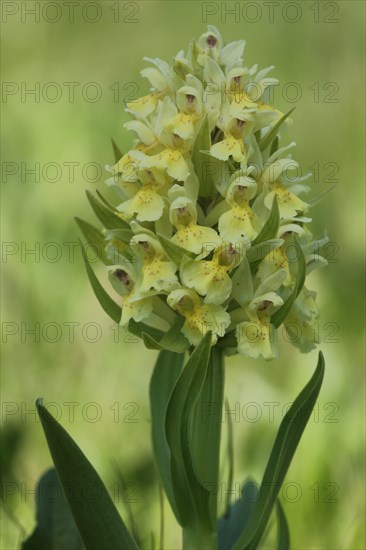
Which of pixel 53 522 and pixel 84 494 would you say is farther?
pixel 53 522

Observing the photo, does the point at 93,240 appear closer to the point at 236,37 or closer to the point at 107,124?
the point at 107,124

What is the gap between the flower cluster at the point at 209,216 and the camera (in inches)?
57.1

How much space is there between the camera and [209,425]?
5.06 feet

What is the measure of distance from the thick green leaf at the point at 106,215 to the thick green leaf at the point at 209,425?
0.28m

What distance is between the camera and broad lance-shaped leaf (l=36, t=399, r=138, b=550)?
4.60 ft

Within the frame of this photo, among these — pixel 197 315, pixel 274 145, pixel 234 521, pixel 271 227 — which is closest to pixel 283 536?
pixel 234 521

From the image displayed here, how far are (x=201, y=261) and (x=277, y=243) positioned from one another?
130 millimetres

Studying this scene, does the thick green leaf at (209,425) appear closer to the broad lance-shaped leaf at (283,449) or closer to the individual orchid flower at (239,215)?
the broad lance-shaped leaf at (283,449)

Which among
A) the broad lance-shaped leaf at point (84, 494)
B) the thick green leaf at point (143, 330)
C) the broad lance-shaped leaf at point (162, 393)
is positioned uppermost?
the thick green leaf at point (143, 330)

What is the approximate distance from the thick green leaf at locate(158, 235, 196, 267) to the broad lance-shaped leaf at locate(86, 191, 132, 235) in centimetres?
15

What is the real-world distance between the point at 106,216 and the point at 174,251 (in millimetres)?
185

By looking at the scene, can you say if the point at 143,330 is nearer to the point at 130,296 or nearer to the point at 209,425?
the point at 130,296

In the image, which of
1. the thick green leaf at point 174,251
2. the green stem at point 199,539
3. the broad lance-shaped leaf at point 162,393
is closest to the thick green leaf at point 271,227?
the thick green leaf at point 174,251

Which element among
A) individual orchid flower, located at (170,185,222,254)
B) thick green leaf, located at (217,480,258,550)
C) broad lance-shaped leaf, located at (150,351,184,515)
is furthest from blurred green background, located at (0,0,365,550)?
individual orchid flower, located at (170,185,222,254)
